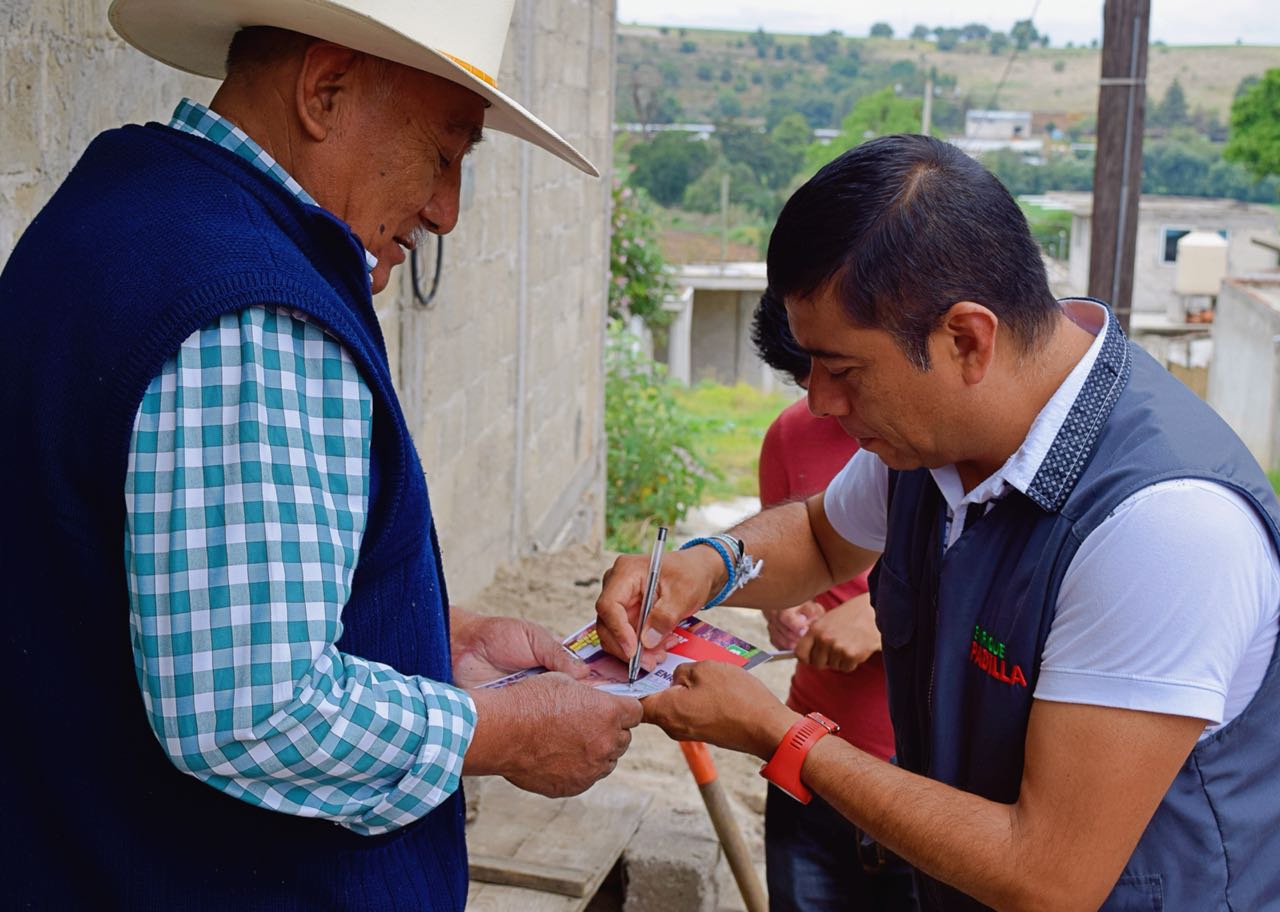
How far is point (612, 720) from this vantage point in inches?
82.2

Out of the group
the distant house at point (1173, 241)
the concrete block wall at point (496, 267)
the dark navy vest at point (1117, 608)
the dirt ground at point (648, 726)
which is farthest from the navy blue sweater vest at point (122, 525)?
the distant house at point (1173, 241)

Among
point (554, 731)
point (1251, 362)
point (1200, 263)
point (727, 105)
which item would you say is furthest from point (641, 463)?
point (727, 105)

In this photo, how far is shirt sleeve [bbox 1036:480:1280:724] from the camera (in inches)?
68.6

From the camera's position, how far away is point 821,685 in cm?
333

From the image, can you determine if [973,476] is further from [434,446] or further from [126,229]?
[434,446]

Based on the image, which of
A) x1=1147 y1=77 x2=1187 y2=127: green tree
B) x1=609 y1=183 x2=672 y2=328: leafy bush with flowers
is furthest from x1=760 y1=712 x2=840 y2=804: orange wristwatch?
x1=1147 y1=77 x2=1187 y2=127: green tree

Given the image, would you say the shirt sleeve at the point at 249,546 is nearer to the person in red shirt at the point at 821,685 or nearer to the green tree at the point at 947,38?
the person in red shirt at the point at 821,685

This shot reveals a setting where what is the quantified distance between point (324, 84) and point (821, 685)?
2.05 m

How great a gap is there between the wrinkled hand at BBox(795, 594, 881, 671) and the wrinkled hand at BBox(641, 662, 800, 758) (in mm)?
813

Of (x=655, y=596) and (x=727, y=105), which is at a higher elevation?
(x=727, y=105)

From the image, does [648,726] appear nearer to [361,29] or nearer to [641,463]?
[361,29]

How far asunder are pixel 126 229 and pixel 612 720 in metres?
1.01

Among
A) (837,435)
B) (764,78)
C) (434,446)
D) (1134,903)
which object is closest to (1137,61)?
(434,446)

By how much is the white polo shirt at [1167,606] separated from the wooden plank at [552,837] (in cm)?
191
